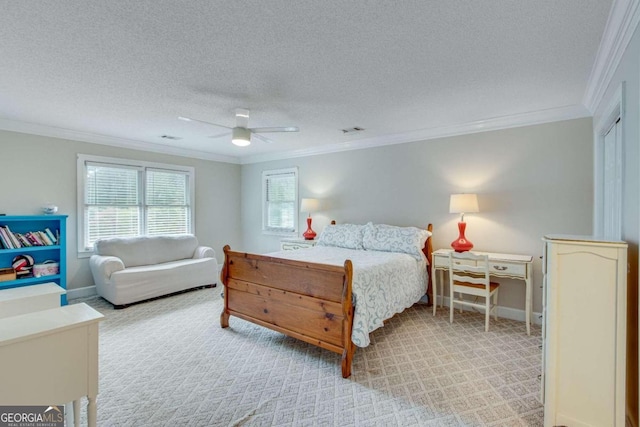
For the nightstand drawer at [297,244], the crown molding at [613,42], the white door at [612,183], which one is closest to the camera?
the crown molding at [613,42]

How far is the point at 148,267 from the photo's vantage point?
4480mm

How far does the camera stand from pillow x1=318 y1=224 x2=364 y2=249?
432 centimetres

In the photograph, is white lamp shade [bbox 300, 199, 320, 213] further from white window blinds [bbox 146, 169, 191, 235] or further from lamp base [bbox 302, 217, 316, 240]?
white window blinds [bbox 146, 169, 191, 235]

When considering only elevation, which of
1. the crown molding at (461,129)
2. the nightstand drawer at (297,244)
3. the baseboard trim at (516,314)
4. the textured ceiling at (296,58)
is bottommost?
the baseboard trim at (516,314)

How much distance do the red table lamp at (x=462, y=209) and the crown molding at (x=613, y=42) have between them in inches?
55.9

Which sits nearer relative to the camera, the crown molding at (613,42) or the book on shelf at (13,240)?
the crown molding at (613,42)

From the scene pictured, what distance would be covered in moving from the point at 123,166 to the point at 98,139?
51 centimetres

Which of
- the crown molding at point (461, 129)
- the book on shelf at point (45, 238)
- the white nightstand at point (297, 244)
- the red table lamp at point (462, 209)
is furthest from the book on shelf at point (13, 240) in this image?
the red table lamp at point (462, 209)

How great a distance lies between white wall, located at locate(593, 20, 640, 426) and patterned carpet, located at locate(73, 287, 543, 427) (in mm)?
594

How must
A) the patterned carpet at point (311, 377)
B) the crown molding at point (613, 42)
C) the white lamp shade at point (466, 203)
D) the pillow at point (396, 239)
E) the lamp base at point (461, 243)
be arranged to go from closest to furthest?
the crown molding at point (613, 42)
the patterned carpet at point (311, 377)
the white lamp shade at point (466, 203)
the lamp base at point (461, 243)
the pillow at point (396, 239)

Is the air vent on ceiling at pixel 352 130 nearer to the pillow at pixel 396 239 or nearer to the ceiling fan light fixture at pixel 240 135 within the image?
the pillow at pixel 396 239

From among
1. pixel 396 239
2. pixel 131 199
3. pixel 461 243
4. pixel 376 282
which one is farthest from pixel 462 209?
pixel 131 199

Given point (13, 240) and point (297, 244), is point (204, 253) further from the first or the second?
point (13, 240)

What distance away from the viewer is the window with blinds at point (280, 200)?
5805 mm
